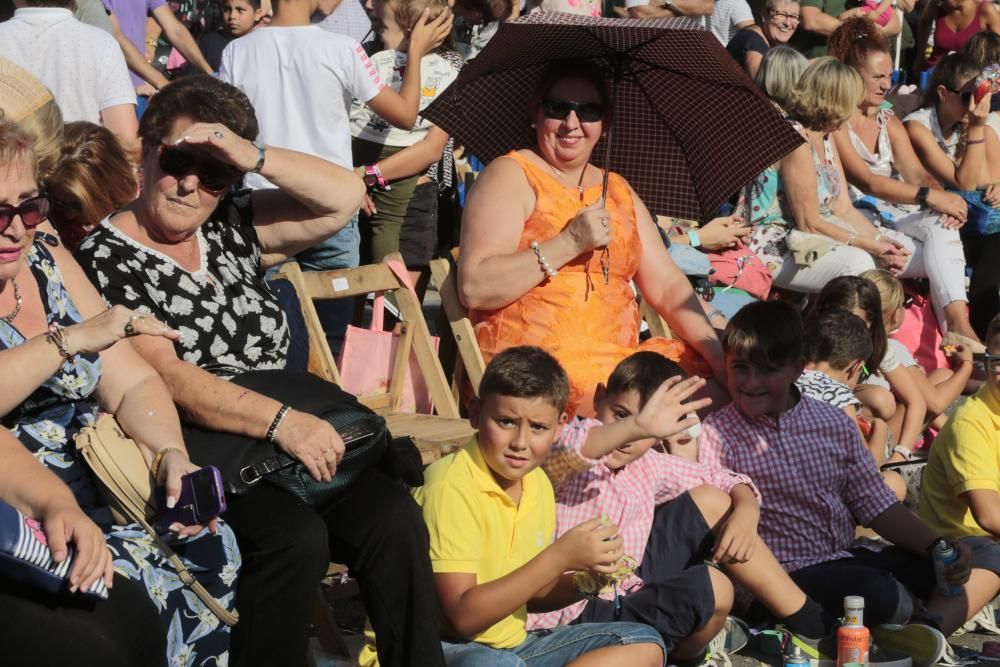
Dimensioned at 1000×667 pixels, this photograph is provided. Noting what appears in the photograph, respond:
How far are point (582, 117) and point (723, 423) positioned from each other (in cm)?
118

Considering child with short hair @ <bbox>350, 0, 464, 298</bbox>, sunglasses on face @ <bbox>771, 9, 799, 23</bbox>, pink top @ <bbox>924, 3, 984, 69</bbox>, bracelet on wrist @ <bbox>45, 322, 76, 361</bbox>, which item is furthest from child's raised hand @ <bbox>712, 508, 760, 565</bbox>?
pink top @ <bbox>924, 3, 984, 69</bbox>

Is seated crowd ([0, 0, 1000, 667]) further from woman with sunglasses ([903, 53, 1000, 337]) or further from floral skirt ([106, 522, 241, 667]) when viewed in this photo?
woman with sunglasses ([903, 53, 1000, 337])

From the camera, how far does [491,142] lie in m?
5.48

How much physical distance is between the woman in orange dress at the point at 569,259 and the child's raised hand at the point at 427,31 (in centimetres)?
157

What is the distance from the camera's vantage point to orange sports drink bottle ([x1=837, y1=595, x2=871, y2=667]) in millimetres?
4254

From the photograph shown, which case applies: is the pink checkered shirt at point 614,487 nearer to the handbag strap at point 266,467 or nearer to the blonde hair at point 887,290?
the handbag strap at point 266,467

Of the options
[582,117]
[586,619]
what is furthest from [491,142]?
[586,619]

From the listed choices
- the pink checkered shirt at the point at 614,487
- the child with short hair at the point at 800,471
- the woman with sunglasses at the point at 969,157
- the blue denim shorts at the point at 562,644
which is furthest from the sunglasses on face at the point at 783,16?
the blue denim shorts at the point at 562,644

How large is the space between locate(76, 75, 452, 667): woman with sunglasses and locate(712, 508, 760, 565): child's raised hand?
997 millimetres

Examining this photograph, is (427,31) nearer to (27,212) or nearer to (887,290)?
(887,290)

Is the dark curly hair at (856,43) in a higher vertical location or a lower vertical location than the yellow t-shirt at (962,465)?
higher

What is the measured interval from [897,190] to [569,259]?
12.0ft

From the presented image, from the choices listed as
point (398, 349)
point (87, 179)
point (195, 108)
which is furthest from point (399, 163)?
point (195, 108)

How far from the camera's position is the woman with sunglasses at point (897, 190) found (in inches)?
299
